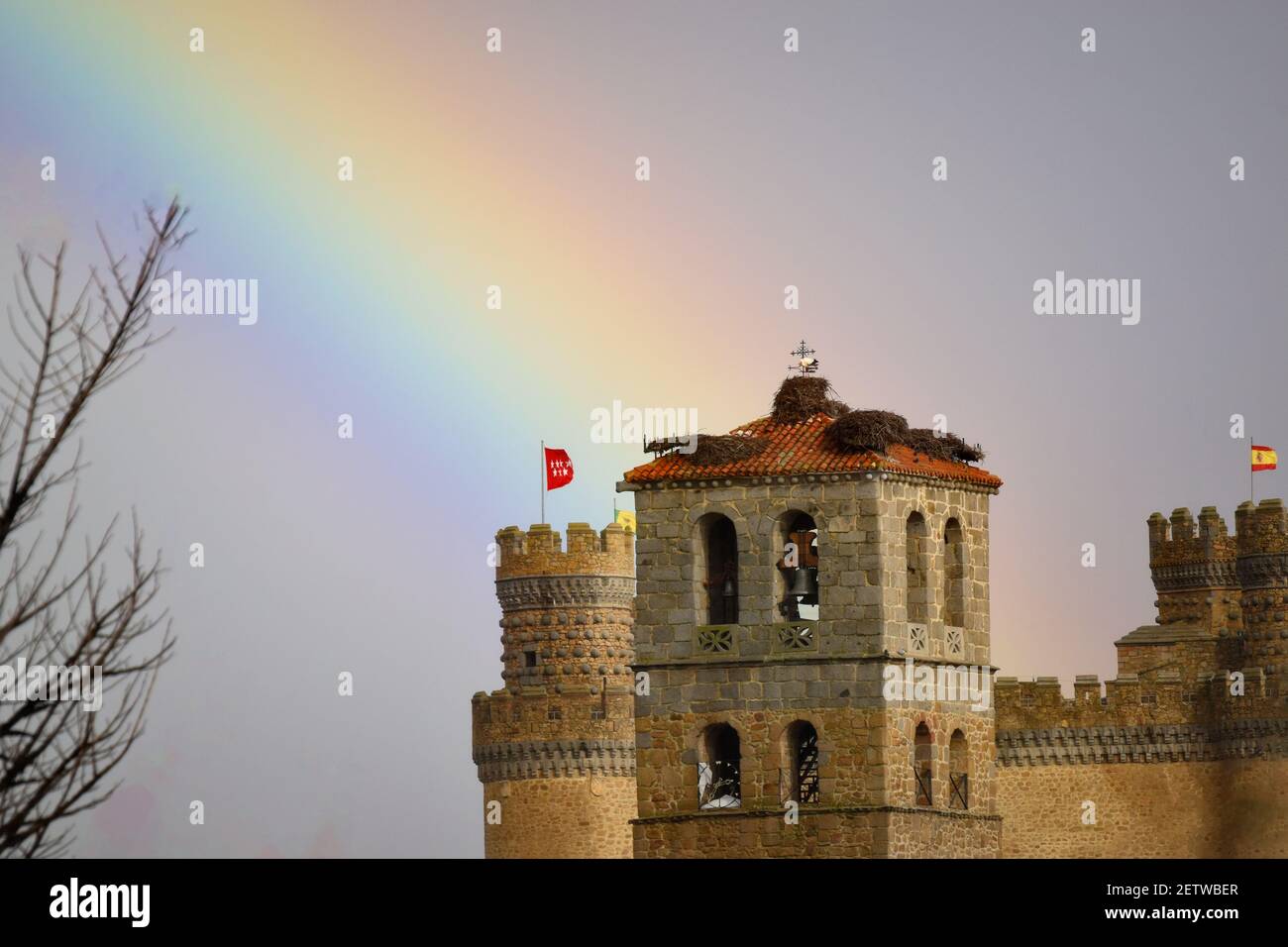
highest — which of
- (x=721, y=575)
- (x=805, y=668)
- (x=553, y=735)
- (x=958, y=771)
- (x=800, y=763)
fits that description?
(x=721, y=575)

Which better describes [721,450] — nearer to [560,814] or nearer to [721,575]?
[721,575]

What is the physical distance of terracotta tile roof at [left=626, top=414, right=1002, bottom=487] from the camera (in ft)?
213

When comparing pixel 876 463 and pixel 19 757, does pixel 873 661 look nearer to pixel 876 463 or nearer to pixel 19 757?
pixel 876 463

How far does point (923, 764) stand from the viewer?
66188mm

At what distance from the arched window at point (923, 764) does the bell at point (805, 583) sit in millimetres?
2938

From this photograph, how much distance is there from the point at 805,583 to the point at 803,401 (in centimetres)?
354

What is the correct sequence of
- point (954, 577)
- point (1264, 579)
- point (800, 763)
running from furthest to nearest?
point (1264, 579), point (954, 577), point (800, 763)

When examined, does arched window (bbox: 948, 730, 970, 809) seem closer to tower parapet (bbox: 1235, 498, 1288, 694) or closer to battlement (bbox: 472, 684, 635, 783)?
tower parapet (bbox: 1235, 498, 1288, 694)

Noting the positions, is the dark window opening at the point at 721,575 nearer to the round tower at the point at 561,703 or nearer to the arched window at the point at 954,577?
the arched window at the point at 954,577

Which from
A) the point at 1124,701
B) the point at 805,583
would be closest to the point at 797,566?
the point at 805,583

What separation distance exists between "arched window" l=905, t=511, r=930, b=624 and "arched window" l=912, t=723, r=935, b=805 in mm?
1954

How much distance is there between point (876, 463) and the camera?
64.5 m

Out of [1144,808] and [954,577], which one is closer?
[954,577]

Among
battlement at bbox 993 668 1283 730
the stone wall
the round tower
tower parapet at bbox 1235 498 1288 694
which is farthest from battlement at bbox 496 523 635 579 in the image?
tower parapet at bbox 1235 498 1288 694
